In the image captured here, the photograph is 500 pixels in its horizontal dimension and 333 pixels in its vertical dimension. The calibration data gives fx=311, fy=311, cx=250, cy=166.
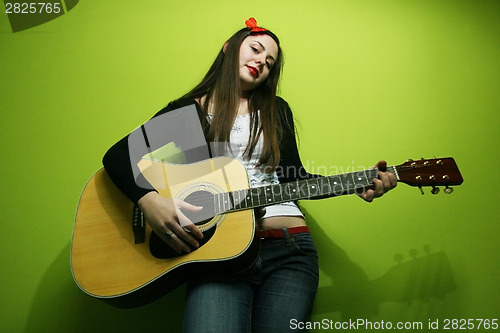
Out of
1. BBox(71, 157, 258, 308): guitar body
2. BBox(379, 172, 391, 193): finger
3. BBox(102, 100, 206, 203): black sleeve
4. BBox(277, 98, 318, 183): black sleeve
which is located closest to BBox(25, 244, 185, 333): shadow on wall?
BBox(71, 157, 258, 308): guitar body

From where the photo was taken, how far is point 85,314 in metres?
1.18

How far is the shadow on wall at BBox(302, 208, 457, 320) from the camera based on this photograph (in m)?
1.18

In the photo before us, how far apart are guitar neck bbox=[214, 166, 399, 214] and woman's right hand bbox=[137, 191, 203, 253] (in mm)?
91

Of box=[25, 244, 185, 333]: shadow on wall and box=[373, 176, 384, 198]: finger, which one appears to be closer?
box=[373, 176, 384, 198]: finger

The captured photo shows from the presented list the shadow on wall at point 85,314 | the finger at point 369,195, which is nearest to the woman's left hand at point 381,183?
the finger at point 369,195

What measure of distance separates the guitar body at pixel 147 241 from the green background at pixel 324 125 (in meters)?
0.38

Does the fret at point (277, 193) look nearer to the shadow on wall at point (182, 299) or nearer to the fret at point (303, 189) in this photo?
the fret at point (303, 189)

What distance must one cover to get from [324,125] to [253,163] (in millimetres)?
478

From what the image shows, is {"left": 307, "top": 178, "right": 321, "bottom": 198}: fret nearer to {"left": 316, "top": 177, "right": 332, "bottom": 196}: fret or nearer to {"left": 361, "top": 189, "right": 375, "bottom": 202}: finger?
{"left": 316, "top": 177, "right": 332, "bottom": 196}: fret

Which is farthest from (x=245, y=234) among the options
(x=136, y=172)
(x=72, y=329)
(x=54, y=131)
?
(x=54, y=131)

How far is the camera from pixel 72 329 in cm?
117

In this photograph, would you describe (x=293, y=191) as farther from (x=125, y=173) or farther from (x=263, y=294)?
(x=125, y=173)

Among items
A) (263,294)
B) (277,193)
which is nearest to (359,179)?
(277,193)

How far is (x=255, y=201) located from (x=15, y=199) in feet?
3.38
